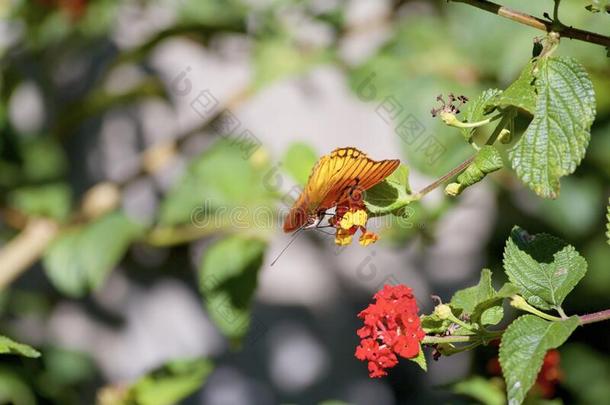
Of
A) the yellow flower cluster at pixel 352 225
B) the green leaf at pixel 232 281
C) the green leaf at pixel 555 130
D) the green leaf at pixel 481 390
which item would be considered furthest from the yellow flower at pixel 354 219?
the green leaf at pixel 232 281

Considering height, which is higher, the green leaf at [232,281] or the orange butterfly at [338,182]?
the orange butterfly at [338,182]

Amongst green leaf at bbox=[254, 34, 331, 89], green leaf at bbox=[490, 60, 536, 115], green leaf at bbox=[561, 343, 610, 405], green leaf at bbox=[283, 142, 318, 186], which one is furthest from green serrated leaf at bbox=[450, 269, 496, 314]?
green leaf at bbox=[561, 343, 610, 405]

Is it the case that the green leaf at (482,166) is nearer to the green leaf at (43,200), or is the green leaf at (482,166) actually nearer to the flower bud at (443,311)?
the flower bud at (443,311)

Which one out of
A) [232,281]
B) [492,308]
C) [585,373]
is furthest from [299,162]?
[585,373]

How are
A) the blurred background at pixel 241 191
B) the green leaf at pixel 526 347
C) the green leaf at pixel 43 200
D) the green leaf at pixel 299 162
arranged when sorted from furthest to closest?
the green leaf at pixel 43 200, the blurred background at pixel 241 191, the green leaf at pixel 299 162, the green leaf at pixel 526 347

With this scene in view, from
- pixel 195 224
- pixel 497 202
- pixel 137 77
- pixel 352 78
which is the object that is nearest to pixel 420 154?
pixel 352 78

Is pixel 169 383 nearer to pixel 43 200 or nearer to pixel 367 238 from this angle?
pixel 367 238
